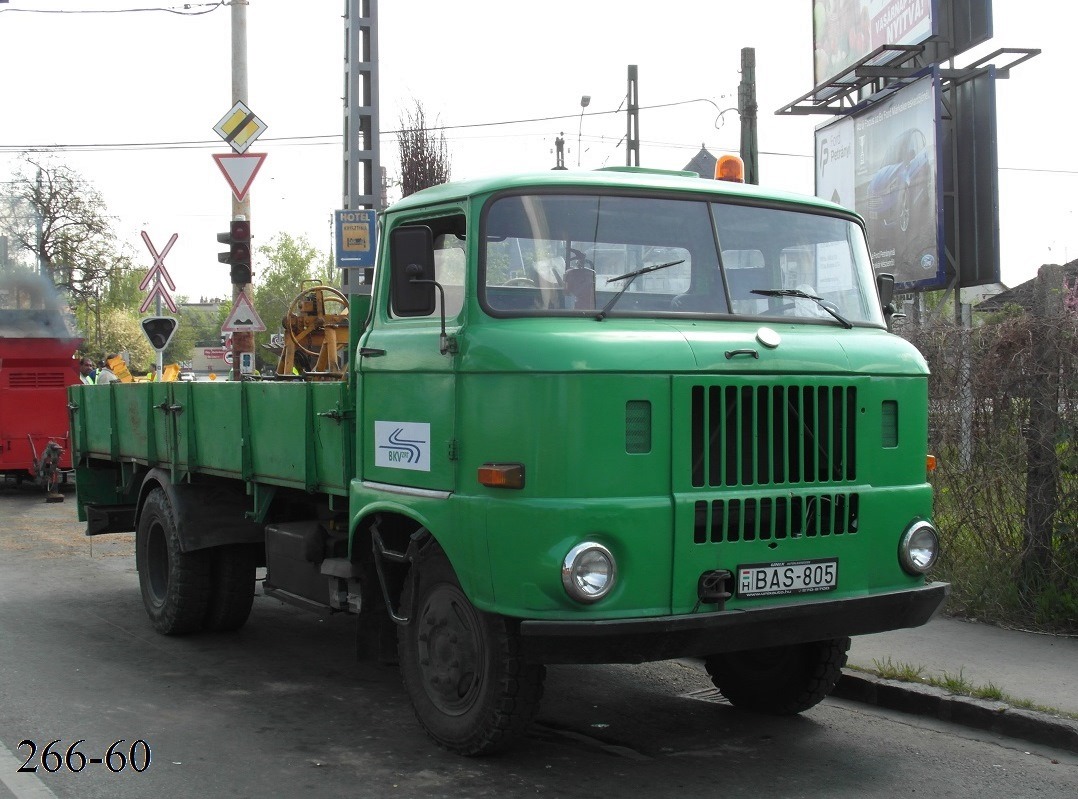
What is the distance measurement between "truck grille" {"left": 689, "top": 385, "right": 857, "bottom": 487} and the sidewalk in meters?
1.63

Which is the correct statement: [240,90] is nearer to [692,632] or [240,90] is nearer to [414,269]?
[414,269]

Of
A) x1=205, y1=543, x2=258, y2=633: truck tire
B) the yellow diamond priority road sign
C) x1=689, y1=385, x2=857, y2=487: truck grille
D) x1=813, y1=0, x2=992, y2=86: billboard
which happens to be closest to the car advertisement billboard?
x1=813, y1=0, x2=992, y2=86: billboard

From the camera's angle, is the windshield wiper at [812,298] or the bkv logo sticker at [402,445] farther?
the windshield wiper at [812,298]

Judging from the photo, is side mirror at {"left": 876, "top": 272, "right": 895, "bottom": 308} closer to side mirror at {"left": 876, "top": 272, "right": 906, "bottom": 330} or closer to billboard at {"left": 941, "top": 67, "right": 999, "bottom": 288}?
side mirror at {"left": 876, "top": 272, "right": 906, "bottom": 330}

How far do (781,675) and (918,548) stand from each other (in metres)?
1.17

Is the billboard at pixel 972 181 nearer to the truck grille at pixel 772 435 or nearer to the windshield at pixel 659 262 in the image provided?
the windshield at pixel 659 262

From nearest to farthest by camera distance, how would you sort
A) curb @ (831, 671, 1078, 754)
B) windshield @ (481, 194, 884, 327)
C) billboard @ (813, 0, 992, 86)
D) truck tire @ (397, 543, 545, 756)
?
truck tire @ (397, 543, 545, 756), windshield @ (481, 194, 884, 327), curb @ (831, 671, 1078, 754), billboard @ (813, 0, 992, 86)

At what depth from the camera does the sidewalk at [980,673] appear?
5.85 metres

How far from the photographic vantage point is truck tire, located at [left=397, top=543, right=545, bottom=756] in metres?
5.05

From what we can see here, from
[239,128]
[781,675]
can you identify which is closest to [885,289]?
[781,675]

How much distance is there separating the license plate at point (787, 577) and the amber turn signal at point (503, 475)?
3.17 ft

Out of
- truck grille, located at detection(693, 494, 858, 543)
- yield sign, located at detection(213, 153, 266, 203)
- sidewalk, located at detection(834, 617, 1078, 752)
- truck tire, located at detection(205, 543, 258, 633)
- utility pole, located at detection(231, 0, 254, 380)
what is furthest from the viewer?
utility pole, located at detection(231, 0, 254, 380)

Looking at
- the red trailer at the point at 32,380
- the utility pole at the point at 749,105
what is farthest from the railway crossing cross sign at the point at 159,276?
the utility pole at the point at 749,105

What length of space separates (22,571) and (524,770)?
7.54 metres
